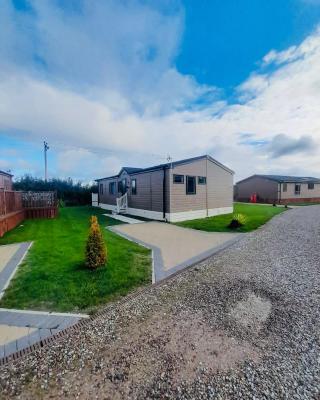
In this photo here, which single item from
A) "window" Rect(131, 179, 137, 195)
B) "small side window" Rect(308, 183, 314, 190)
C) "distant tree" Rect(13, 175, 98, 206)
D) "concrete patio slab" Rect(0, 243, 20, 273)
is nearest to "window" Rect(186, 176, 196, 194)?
"window" Rect(131, 179, 137, 195)

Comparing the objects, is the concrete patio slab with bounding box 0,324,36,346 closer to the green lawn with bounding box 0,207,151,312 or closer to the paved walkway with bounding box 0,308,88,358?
the paved walkway with bounding box 0,308,88,358

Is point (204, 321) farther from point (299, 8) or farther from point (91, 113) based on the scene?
point (91, 113)

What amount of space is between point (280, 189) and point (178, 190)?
21.3 meters

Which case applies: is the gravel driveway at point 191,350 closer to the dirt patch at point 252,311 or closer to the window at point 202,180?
the dirt patch at point 252,311

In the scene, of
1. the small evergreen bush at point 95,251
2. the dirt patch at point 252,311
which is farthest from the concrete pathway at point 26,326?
the dirt patch at point 252,311

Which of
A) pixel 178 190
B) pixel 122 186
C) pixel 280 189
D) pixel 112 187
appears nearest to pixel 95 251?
pixel 178 190

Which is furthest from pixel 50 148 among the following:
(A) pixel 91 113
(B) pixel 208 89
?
(B) pixel 208 89

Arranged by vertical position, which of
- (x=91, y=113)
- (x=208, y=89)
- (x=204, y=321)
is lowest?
(x=204, y=321)

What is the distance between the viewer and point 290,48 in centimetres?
948

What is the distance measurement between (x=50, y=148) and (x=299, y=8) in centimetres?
2867

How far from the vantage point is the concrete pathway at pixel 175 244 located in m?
5.73

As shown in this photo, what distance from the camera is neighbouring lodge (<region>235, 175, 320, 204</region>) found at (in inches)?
1141

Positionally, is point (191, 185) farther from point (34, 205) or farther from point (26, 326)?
point (26, 326)

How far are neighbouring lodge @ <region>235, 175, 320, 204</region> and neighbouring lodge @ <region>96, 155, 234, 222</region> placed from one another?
15.2 m
